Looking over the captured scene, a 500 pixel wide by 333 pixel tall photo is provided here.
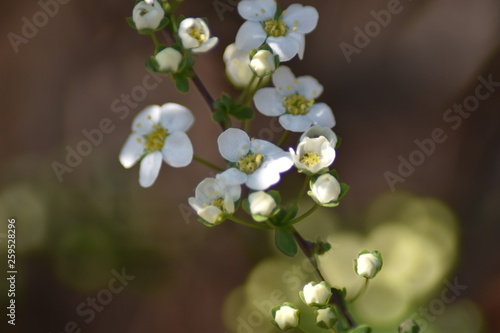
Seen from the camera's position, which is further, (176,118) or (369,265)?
(176,118)

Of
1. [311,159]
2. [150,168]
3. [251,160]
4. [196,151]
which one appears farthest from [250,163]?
[196,151]

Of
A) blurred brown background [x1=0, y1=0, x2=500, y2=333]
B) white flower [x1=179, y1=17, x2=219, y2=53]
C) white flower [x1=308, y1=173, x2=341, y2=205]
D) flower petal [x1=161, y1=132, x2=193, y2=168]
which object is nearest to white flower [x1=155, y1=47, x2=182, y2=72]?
white flower [x1=179, y1=17, x2=219, y2=53]

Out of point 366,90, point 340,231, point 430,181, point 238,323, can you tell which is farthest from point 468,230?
point 238,323

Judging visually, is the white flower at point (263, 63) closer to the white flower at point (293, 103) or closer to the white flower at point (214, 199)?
the white flower at point (293, 103)

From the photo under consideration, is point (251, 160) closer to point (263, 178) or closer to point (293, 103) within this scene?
point (263, 178)

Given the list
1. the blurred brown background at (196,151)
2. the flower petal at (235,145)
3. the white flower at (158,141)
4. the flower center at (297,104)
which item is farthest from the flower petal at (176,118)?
the blurred brown background at (196,151)

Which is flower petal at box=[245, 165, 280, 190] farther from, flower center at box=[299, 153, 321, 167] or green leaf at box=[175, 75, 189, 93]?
green leaf at box=[175, 75, 189, 93]

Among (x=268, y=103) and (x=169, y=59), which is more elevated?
(x=169, y=59)
